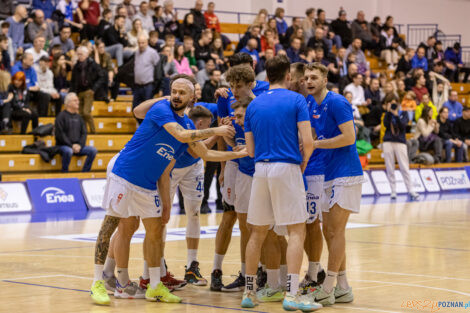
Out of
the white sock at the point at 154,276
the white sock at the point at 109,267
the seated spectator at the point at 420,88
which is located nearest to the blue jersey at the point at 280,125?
the white sock at the point at 154,276

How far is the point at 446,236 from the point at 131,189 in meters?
6.64

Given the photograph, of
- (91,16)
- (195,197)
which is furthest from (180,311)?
(91,16)

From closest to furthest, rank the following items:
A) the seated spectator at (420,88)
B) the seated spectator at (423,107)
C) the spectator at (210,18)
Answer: the seated spectator at (423,107) → the spectator at (210,18) → the seated spectator at (420,88)

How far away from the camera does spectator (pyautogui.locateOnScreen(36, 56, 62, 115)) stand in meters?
18.7

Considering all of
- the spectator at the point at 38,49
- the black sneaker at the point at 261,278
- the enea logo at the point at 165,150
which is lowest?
the black sneaker at the point at 261,278

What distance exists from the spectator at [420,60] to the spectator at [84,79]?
14.2 metres

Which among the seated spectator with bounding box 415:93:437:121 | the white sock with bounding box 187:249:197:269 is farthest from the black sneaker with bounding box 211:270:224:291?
the seated spectator with bounding box 415:93:437:121

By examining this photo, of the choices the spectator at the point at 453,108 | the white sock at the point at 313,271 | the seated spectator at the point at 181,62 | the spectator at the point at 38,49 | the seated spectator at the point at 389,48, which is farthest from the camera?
the seated spectator at the point at 389,48

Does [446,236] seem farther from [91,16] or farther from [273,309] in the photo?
[91,16]

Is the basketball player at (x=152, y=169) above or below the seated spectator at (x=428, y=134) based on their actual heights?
above

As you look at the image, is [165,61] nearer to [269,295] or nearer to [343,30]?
[343,30]

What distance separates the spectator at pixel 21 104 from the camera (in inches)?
702

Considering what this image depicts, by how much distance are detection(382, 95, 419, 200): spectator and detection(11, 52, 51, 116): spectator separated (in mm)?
8434

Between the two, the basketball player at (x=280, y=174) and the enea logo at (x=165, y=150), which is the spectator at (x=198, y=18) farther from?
the basketball player at (x=280, y=174)
